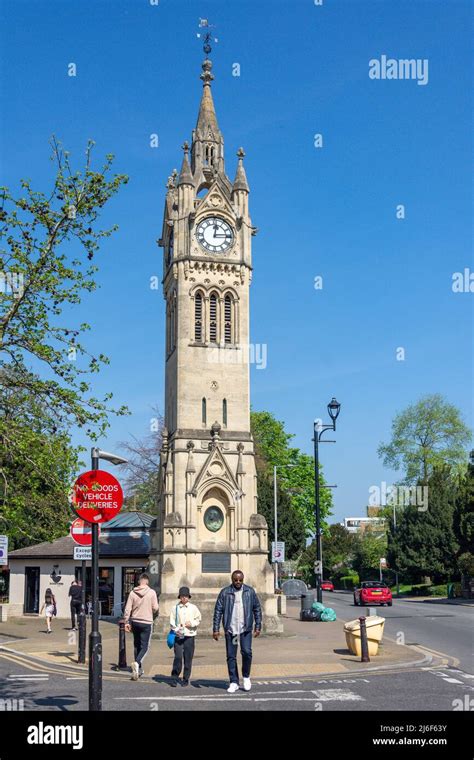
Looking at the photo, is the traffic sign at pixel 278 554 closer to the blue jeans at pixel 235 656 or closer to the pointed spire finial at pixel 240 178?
the pointed spire finial at pixel 240 178

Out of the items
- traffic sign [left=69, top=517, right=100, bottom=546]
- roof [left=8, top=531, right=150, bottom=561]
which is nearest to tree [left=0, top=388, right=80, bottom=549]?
traffic sign [left=69, top=517, right=100, bottom=546]

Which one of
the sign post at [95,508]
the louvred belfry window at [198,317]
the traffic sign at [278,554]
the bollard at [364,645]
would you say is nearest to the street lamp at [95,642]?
the sign post at [95,508]

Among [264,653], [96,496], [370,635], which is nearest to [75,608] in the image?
[264,653]

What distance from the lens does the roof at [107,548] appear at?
116 feet

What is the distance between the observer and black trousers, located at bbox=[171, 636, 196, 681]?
44.2 ft

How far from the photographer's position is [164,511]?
27641mm

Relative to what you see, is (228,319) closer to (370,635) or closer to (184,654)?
(370,635)

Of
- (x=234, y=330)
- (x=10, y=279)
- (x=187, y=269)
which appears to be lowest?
(x=10, y=279)

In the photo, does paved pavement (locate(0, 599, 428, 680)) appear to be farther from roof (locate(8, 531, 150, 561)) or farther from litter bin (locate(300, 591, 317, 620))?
roof (locate(8, 531, 150, 561))

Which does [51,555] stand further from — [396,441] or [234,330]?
[396,441]

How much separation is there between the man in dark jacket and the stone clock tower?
1294 cm

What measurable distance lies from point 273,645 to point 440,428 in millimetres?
48551

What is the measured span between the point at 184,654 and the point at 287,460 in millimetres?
49617
